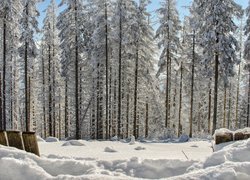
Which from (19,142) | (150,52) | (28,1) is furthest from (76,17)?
(19,142)

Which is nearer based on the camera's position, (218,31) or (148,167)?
(148,167)

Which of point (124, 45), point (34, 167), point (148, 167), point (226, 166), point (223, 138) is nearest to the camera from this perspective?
point (226, 166)

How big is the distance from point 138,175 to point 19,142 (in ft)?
8.94

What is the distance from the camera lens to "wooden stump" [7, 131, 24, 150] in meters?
7.39

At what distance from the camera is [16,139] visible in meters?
7.43

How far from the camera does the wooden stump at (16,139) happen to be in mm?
7387

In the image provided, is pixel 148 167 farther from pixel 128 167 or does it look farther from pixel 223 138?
pixel 223 138

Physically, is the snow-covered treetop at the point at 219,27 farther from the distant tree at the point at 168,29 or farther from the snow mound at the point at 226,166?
the snow mound at the point at 226,166

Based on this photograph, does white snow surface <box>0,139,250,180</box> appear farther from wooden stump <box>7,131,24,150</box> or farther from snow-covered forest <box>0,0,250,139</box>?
snow-covered forest <box>0,0,250,139</box>

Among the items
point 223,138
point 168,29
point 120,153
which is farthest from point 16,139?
point 168,29

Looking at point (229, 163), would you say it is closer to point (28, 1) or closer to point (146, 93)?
point (28, 1)

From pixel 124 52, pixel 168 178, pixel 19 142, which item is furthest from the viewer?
pixel 124 52

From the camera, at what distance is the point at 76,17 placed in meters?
29.4

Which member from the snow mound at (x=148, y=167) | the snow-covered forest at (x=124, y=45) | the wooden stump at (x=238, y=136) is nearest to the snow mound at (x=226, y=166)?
the snow mound at (x=148, y=167)
